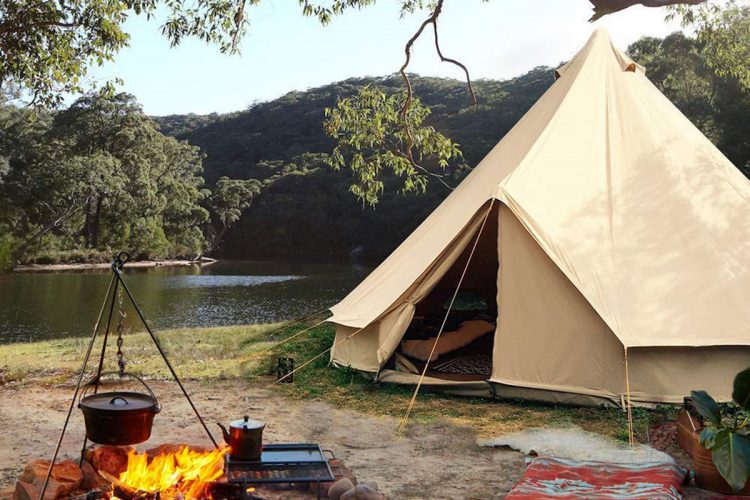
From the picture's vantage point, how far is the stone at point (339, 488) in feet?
10.9

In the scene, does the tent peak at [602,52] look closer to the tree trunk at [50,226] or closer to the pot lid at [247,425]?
the pot lid at [247,425]

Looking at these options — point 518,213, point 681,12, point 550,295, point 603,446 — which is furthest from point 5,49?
point 681,12

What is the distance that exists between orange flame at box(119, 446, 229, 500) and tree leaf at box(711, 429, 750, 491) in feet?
8.20

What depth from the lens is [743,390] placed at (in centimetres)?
389

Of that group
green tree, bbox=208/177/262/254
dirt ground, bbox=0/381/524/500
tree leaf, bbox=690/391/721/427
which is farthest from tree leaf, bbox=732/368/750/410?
green tree, bbox=208/177/262/254

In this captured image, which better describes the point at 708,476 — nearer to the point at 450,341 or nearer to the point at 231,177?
the point at 450,341

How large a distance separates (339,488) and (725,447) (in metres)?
2.00

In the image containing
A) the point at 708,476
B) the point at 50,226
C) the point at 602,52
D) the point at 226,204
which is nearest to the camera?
the point at 708,476

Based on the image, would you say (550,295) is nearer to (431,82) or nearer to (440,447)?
(440,447)

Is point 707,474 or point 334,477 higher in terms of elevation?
point 334,477

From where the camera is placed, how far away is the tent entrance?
6.91 metres

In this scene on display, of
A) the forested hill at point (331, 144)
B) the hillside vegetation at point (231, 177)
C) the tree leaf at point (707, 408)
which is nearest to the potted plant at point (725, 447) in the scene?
the tree leaf at point (707, 408)

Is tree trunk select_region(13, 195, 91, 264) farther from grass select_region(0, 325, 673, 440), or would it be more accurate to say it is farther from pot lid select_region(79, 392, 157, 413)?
pot lid select_region(79, 392, 157, 413)

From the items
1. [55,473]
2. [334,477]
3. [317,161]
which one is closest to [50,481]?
[55,473]
